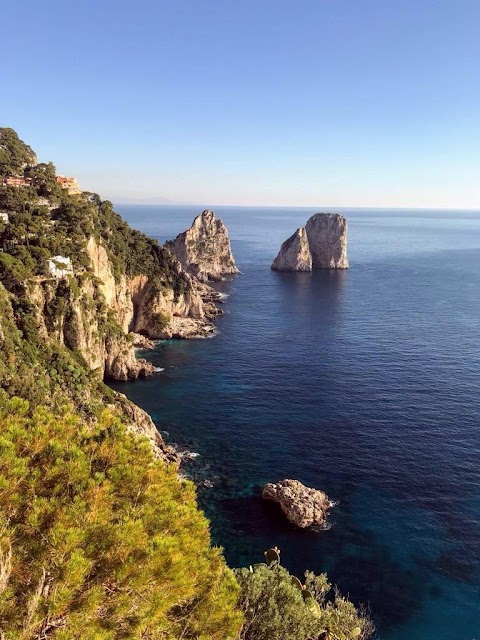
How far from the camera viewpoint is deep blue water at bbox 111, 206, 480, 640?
36.1 metres

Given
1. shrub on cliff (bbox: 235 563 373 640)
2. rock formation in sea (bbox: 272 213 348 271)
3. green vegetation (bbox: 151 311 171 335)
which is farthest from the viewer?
rock formation in sea (bbox: 272 213 348 271)

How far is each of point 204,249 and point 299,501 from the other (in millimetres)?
128845

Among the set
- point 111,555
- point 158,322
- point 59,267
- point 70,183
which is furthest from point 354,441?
point 70,183

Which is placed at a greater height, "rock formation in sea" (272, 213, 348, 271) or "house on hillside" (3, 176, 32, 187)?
"house on hillside" (3, 176, 32, 187)

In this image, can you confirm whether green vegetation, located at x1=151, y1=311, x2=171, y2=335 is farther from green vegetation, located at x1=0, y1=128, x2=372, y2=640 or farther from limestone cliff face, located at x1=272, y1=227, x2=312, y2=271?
limestone cliff face, located at x1=272, y1=227, x2=312, y2=271

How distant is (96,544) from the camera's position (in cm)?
1319

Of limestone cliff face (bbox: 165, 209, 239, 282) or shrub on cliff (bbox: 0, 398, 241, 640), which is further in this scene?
limestone cliff face (bbox: 165, 209, 239, 282)

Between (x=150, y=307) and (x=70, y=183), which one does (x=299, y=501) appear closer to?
(x=150, y=307)

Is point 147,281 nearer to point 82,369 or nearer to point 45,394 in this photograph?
point 82,369

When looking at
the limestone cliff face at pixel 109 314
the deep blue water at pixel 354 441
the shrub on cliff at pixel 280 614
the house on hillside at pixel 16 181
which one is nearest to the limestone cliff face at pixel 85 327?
the limestone cliff face at pixel 109 314

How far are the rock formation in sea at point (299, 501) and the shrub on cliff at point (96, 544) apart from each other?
81.1ft

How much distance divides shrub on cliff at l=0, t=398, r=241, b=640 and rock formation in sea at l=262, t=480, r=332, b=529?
81.1ft

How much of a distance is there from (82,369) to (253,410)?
2228cm

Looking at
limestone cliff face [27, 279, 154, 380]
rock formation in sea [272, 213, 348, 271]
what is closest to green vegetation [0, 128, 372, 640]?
limestone cliff face [27, 279, 154, 380]
